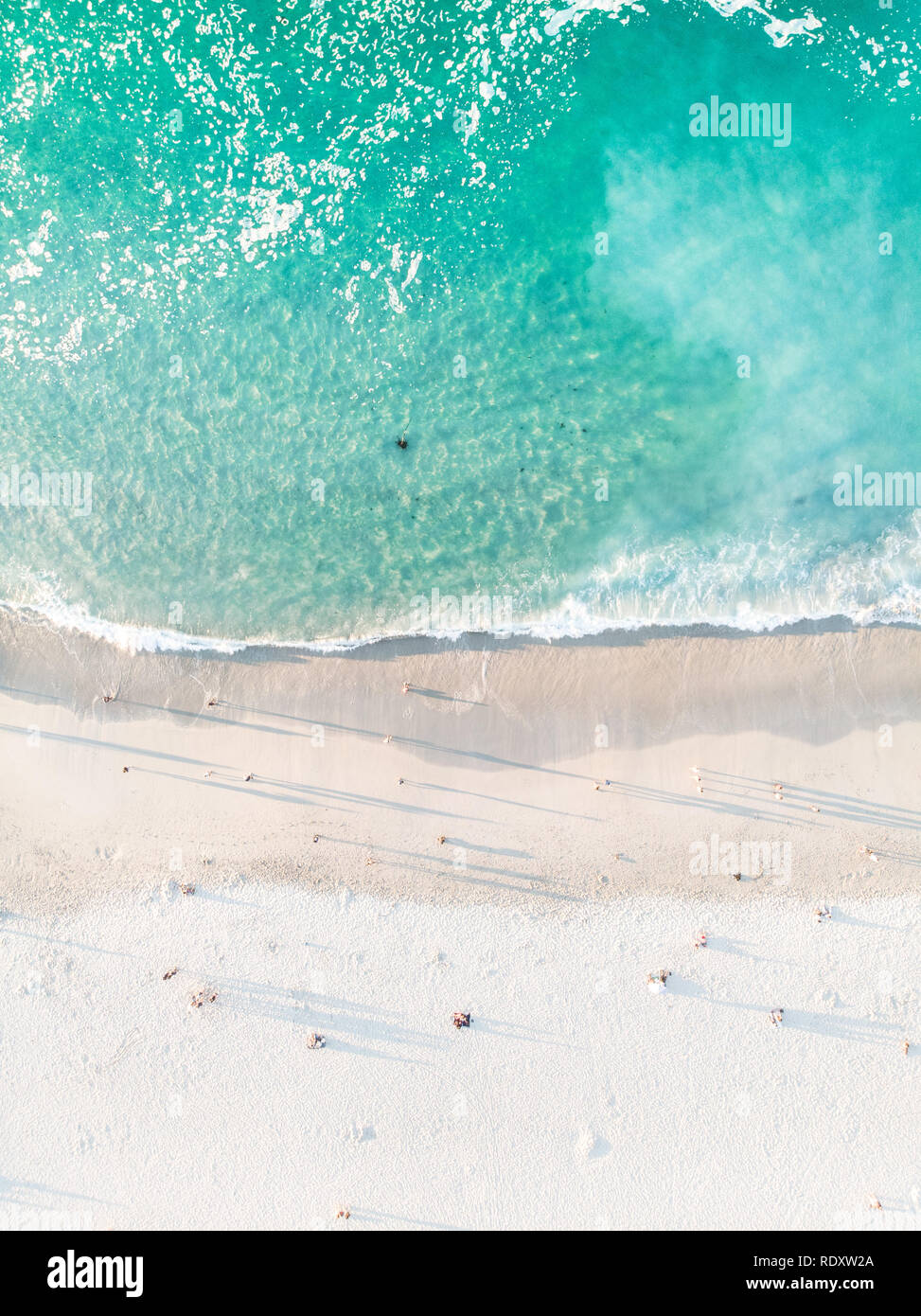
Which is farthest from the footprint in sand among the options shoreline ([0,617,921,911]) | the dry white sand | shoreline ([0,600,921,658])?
shoreline ([0,600,921,658])

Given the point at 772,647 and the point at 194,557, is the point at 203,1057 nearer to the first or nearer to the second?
the point at 194,557

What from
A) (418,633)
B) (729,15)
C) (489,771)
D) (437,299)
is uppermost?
(729,15)

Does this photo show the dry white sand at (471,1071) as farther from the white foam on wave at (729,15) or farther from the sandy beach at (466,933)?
the white foam on wave at (729,15)

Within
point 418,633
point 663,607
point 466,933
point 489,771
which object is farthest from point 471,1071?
point 663,607

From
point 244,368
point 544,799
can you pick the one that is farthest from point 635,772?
point 244,368

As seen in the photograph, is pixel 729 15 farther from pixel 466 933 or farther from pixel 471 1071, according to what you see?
pixel 471 1071

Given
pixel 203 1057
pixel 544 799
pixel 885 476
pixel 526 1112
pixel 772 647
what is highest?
pixel 885 476
